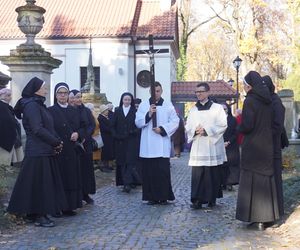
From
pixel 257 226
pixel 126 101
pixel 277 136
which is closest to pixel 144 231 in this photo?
pixel 257 226

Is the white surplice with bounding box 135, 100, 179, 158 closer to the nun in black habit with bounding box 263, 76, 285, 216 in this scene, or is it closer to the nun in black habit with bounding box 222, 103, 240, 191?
the nun in black habit with bounding box 222, 103, 240, 191

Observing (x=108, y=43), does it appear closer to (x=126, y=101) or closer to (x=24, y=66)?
(x=24, y=66)

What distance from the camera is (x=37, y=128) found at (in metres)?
7.49

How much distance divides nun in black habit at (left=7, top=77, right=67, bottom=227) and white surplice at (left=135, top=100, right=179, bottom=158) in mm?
2386

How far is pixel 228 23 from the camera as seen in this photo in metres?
38.4

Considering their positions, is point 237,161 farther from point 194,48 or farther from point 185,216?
point 194,48

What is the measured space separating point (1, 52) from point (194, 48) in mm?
25916

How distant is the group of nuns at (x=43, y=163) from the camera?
7641mm

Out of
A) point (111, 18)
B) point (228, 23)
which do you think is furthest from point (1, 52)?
point (228, 23)

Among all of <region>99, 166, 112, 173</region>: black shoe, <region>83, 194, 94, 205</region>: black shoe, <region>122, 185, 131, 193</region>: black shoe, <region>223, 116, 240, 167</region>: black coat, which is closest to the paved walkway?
<region>83, 194, 94, 205</region>: black shoe

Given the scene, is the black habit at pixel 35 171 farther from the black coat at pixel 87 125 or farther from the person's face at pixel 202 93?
the person's face at pixel 202 93

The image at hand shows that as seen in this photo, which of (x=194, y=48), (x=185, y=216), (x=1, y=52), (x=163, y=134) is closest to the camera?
(x=185, y=216)

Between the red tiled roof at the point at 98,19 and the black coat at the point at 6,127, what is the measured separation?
26.3 metres

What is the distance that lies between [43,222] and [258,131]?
10.1 ft
